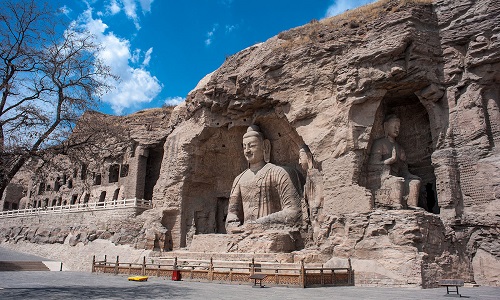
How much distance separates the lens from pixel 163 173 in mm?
21281

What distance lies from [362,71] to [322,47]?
205 cm

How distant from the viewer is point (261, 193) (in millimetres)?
18078

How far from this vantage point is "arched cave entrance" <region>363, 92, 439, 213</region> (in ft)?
50.2

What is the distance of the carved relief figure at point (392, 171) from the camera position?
14.0 m

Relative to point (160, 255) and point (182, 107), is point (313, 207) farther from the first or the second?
point (182, 107)

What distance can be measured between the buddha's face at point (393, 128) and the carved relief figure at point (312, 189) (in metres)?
2.84

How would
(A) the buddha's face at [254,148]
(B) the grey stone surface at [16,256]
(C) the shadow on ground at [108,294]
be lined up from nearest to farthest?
1. (C) the shadow on ground at [108,294]
2. (A) the buddha's face at [254,148]
3. (B) the grey stone surface at [16,256]

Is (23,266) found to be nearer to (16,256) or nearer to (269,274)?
(16,256)

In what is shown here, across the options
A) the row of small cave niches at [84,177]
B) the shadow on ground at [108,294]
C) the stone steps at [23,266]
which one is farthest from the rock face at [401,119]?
the row of small cave niches at [84,177]

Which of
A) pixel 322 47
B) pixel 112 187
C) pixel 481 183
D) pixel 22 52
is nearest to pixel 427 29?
pixel 322 47

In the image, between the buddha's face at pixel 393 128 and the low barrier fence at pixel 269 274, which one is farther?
the buddha's face at pixel 393 128

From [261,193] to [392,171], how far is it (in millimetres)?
5563

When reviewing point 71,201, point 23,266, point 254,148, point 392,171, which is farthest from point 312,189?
point 71,201

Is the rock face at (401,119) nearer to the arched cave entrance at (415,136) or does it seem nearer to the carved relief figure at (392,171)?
the arched cave entrance at (415,136)
